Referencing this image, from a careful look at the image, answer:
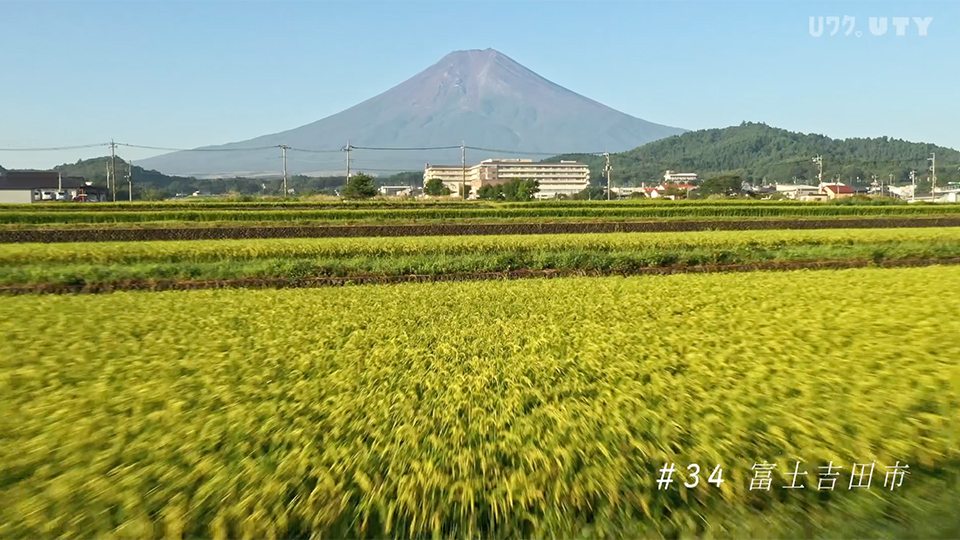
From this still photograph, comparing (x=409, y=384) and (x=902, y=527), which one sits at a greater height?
(x=409, y=384)

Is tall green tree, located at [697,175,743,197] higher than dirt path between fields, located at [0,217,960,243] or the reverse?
higher

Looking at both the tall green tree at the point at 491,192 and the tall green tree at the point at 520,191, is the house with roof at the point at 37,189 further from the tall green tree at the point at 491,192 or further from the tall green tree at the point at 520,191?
the tall green tree at the point at 520,191

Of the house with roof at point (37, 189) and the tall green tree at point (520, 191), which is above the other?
the house with roof at point (37, 189)

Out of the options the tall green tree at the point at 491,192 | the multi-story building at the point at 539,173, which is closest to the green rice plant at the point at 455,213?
the tall green tree at the point at 491,192

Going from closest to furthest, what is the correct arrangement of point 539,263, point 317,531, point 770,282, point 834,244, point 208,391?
point 317,531, point 208,391, point 770,282, point 539,263, point 834,244

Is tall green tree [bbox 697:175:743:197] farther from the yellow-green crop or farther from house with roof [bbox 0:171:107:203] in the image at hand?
the yellow-green crop

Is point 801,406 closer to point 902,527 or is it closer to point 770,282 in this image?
point 902,527

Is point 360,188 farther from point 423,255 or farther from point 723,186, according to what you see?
point 723,186

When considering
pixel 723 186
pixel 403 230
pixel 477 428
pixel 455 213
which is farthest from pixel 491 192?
pixel 477 428

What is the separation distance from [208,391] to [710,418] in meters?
3.59

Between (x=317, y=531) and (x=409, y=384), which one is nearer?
(x=317, y=531)

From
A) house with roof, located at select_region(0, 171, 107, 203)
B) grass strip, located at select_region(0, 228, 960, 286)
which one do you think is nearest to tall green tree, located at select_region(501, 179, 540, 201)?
grass strip, located at select_region(0, 228, 960, 286)

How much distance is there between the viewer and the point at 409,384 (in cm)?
516

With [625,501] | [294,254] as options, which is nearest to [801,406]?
[625,501]
